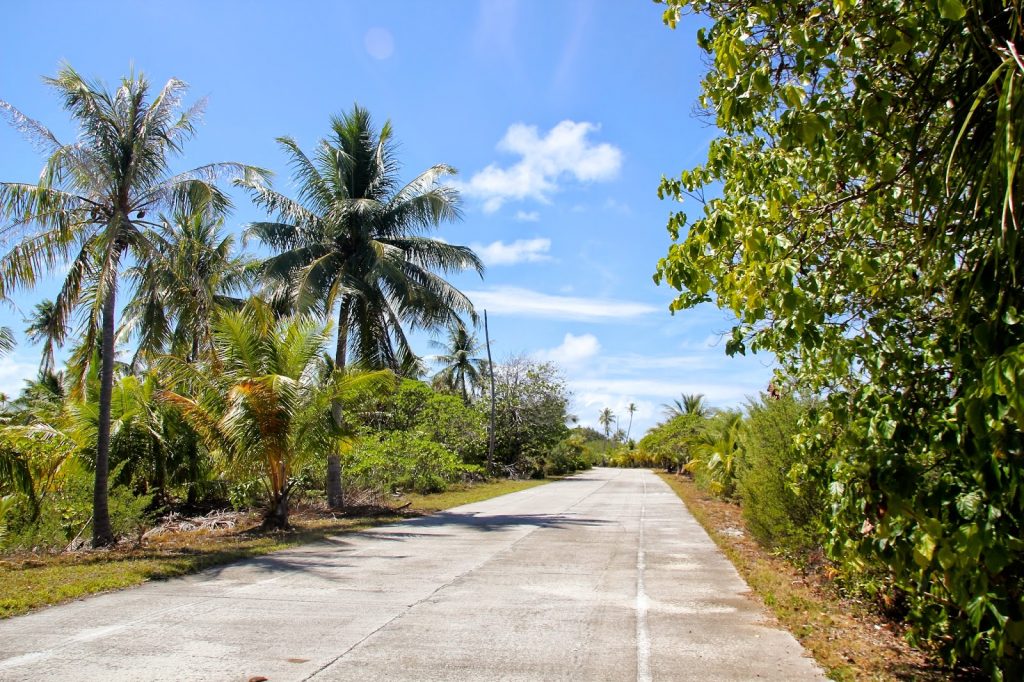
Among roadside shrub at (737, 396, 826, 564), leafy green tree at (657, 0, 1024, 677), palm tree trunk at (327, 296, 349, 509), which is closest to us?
leafy green tree at (657, 0, 1024, 677)

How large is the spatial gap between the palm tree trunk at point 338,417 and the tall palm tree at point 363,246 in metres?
0.03

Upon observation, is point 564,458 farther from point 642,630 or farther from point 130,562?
point 642,630

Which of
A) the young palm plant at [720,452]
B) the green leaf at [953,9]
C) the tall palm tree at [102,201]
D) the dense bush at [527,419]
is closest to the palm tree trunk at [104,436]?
the tall palm tree at [102,201]

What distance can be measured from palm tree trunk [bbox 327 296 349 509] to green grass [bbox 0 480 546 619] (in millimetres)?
2620

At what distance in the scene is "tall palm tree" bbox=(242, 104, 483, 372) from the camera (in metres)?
19.5

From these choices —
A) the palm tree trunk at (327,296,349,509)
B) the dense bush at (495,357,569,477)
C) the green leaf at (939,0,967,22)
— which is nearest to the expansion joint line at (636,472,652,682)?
the green leaf at (939,0,967,22)

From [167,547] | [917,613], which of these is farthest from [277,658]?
[167,547]

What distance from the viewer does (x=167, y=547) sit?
11.8 m

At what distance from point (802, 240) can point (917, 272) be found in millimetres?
1232

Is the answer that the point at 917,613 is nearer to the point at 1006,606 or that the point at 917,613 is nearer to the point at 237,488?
the point at 1006,606

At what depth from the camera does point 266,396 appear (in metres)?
14.0

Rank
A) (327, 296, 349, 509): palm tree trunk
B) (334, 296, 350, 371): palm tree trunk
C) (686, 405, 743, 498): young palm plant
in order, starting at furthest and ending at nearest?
(686, 405, 743, 498): young palm plant < (334, 296, 350, 371): palm tree trunk < (327, 296, 349, 509): palm tree trunk

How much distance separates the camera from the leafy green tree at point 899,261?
323 cm

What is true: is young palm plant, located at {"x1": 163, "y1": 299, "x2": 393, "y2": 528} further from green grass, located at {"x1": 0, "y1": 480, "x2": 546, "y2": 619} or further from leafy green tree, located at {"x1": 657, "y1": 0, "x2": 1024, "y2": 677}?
leafy green tree, located at {"x1": 657, "y1": 0, "x2": 1024, "y2": 677}
